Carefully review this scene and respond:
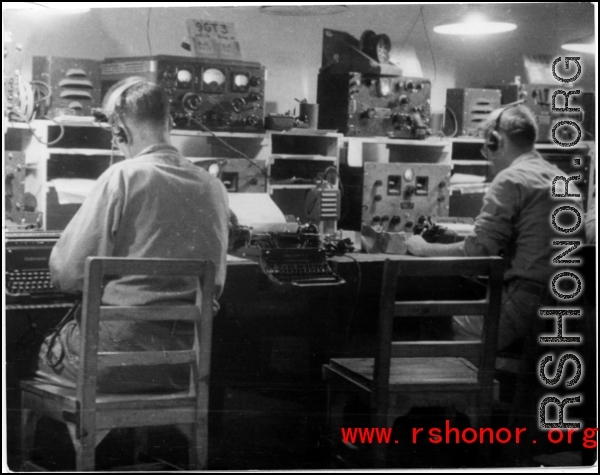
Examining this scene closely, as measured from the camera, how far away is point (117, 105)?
291 centimetres

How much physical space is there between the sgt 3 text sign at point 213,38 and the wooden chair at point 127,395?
3.00ft

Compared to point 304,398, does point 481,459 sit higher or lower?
lower

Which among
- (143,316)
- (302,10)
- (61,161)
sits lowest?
(143,316)

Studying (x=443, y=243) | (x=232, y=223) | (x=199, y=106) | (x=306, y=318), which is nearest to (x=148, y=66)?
(x=199, y=106)

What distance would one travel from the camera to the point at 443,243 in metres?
3.07

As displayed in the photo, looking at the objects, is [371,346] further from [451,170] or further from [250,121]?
[250,121]

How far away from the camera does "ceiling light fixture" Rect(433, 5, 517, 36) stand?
2875mm

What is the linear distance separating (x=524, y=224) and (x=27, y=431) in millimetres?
2081

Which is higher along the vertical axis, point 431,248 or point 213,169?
point 213,169

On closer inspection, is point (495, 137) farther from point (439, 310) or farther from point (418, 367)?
point (418, 367)

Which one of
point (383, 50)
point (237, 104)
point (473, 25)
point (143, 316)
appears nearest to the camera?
point (143, 316)

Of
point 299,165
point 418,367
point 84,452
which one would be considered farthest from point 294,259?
point 84,452

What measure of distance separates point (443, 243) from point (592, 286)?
60cm

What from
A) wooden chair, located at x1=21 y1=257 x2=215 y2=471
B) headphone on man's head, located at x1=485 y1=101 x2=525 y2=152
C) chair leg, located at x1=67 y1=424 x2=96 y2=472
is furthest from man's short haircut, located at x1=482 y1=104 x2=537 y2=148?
chair leg, located at x1=67 y1=424 x2=96 y2=472
